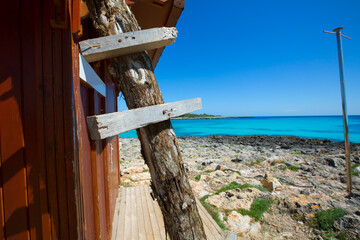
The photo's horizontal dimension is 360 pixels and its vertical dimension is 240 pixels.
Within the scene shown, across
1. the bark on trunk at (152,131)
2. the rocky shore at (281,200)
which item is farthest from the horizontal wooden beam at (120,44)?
the rocky shore at (281,200)

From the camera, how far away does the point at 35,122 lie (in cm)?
119

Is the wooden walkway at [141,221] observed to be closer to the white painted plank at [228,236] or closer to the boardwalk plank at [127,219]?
the boardwalk plank at [127,219]

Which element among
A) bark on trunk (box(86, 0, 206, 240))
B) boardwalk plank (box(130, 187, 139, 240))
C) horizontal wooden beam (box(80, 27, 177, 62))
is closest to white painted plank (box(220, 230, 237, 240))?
bark on trunk (box(86, 0, 206, 240))

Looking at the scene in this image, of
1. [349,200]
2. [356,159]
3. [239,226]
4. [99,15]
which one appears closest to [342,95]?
[349,200]

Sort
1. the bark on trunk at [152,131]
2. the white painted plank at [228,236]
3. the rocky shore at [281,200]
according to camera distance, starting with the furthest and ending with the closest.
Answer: the rocky shore at [281,200] < the white painted plank at [228,236] < the bark on trunk at [152,131]

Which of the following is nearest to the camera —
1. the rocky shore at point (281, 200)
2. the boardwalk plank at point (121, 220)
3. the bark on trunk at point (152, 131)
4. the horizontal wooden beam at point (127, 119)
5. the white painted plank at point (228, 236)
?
the horizontal wooden beam at point (127, 119)

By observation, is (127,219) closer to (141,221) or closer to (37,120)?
(141,221)

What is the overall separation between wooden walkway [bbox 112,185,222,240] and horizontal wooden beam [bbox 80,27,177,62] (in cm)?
298

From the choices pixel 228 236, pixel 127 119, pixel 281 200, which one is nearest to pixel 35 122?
pixel 127 119

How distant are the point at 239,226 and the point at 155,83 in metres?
4.23

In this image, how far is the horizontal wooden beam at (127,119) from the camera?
3.84ft

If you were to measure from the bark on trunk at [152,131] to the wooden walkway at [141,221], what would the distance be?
2068 mm

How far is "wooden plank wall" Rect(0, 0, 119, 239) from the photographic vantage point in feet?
3.84

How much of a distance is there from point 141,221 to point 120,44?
3353 millimetres
